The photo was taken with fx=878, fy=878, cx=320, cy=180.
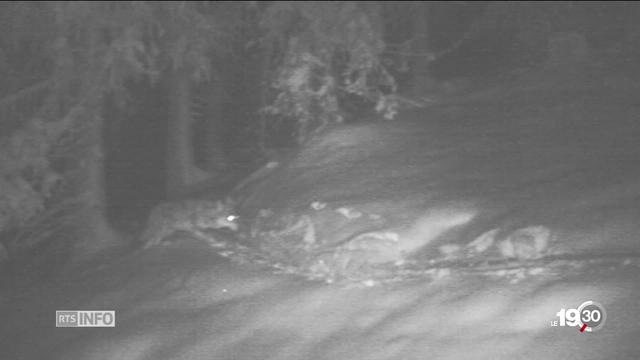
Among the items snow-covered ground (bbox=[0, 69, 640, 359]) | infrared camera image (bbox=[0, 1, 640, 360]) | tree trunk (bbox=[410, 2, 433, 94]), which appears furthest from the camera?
tree trunk (bbox=[410, 2, 433, 94])

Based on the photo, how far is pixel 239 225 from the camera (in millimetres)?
10352

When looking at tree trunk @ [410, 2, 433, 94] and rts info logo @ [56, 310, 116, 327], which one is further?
tree trunk @ [410, 2, 433, 94]

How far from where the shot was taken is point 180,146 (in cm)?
1340

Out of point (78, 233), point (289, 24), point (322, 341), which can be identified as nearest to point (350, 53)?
point (289, 24)

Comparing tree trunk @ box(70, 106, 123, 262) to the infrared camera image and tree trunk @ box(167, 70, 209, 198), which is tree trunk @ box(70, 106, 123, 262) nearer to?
the infrared camera image

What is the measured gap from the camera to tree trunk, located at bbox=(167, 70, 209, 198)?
42.2ft

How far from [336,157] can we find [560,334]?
5.18 metres

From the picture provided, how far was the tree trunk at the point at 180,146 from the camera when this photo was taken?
506 inches

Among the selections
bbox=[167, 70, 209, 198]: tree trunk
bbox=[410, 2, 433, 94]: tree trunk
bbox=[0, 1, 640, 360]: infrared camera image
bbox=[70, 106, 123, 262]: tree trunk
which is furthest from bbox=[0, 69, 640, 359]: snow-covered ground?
bbox=[167, 70, 209, 198]: tree trunk

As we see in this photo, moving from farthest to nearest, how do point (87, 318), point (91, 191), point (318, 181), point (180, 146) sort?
point (180, 146) < point (91, 191) < point (318, 181) < point (87, 318)

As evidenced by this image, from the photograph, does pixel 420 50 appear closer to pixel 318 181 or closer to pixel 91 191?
pixel 318 181

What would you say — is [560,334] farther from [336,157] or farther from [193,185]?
[193,185]

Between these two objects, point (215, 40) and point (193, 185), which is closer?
point (215, 40)

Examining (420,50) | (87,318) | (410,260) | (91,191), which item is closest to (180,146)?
(91,191)
